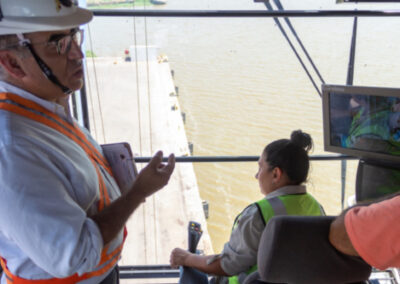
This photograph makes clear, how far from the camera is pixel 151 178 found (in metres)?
0.88

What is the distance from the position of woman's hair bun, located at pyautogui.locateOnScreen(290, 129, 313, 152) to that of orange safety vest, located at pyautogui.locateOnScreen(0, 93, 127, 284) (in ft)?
2.09

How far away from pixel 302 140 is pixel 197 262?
1.91 ft

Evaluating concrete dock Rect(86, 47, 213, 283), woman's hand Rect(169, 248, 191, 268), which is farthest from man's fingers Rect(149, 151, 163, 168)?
concrete dock Rect(86, 47, 213, 283)

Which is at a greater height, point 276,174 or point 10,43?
point 10,43

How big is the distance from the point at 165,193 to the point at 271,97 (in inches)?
201

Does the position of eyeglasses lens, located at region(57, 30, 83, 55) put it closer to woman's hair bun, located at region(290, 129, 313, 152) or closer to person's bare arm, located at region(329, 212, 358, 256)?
person's bare arm, located at region(329, 212, 358, 256)

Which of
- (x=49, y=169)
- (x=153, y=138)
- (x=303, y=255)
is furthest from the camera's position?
(x=153, y=138)

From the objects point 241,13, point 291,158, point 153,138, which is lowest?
point 153,138

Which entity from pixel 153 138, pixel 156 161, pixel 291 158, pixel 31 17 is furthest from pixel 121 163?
pixel 153 138

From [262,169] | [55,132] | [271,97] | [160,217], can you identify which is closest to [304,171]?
[262,169]

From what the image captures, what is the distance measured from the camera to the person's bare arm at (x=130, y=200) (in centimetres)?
78

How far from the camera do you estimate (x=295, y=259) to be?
0.61 metres

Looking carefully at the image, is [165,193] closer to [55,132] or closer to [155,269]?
[155,269]

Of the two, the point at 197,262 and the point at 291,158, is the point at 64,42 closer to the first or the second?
the point at 291,158
